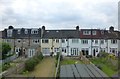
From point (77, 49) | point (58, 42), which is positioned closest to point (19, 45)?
point (58, 42)

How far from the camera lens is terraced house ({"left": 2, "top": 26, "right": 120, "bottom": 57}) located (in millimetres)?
54031

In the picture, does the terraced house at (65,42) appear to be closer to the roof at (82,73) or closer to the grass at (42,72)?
the grass at (42,72)

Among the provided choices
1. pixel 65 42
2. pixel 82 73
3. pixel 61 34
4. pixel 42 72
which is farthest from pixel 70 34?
pixel 82 73

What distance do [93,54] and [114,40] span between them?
500 cm

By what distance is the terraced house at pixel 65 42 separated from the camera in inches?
2127

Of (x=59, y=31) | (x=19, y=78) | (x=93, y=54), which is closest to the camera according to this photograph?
(x=19, y=78)

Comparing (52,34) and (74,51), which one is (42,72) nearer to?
(74,51)

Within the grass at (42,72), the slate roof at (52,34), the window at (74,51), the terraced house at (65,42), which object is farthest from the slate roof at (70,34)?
the grass at (42,72)

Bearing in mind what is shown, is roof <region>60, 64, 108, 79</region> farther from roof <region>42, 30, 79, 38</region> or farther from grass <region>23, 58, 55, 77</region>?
roof <region>42, 30, 79, 38</region>

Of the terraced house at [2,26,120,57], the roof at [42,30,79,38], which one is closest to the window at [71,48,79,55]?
the terraced house at [2,26,120,57]

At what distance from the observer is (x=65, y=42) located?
54250 millimetres

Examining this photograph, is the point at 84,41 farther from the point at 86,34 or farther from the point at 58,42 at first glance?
the point at 58,42

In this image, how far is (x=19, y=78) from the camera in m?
22.4

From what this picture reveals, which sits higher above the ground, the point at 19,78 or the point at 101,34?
the point at 101,34
